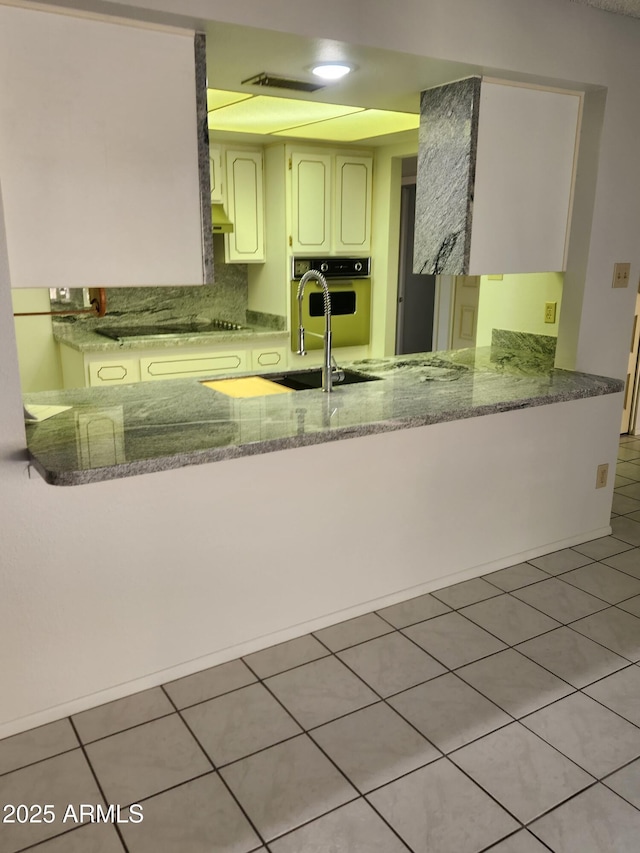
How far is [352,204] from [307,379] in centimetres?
221

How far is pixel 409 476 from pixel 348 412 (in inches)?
15.3

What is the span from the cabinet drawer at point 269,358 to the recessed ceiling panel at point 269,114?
57.0 inches

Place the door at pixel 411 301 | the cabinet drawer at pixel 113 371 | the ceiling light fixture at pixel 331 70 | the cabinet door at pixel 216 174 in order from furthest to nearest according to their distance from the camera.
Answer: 1. the door at pixel 411 301
2. the cabinet door at pixel 216 174
3. the cabinet drawer at pixel 113 371
4. the ceiling light fixture at pixel 331 70

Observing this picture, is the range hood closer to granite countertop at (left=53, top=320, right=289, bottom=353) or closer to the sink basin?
granite countertop at (left=53, top=320, right=289, bottom=353)

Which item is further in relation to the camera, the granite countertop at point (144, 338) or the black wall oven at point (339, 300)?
the black wall oven at point (339, 300)

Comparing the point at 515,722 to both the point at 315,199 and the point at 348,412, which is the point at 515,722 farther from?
the point at 315,199

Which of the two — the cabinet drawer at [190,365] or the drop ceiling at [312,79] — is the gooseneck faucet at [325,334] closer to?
the drop ceiling at [312,79]

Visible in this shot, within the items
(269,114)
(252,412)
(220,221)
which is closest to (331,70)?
(269,114)

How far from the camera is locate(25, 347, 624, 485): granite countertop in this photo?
214cm

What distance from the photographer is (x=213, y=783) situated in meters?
1.97

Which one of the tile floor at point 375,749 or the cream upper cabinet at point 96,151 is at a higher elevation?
the cream upper cabinet at point 96,151

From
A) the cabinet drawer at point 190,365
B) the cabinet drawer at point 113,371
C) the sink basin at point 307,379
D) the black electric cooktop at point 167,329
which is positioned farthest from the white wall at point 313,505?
the black electric cooktop at point 167,329

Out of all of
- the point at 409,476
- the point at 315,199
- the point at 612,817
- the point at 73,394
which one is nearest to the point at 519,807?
the point at 612,817

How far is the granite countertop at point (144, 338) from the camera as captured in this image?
4.27 m
